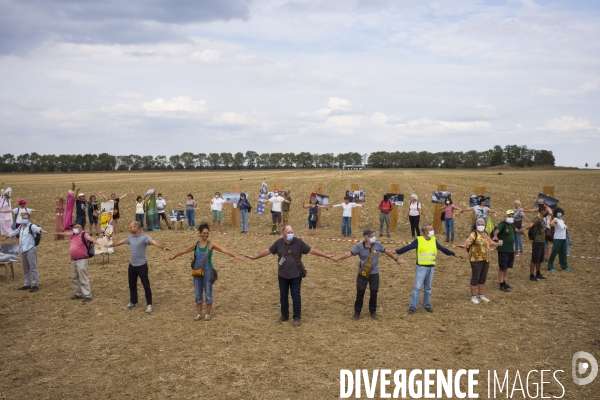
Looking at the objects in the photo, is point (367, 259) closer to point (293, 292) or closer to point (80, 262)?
point (293, 292)

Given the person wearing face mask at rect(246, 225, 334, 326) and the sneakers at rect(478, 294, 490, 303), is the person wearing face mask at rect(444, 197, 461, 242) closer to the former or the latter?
the sneakers at rect(478, 294, 490, 303)

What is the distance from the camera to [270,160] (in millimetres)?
190250

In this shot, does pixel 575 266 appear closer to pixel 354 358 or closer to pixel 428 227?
pixel 428 227

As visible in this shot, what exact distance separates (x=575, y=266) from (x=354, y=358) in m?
10.1

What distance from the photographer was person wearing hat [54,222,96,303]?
1075 cm

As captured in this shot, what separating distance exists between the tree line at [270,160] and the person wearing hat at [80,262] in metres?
130

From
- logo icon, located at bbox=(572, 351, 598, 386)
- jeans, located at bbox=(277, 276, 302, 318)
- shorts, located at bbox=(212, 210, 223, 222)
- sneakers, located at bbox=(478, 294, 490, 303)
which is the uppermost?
shorts, located at bbox=(212, 210, 223, 222)

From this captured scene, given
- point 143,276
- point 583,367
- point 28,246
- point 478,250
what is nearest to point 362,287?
point 478,250

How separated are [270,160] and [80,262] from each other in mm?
180474

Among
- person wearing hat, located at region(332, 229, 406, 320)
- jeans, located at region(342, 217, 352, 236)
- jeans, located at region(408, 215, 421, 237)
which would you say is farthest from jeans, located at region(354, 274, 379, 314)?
jeans, located at region(342, 217, 352, 236)

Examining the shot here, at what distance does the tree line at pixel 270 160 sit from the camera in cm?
13062

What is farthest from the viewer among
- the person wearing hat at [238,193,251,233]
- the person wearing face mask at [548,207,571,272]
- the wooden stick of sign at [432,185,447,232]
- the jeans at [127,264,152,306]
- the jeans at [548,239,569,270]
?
the person wearing hat at [238,193,251,233]

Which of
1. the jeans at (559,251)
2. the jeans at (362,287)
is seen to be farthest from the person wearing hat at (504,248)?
the jeans at (362,287)

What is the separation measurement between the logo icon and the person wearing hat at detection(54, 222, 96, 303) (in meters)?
10.1
